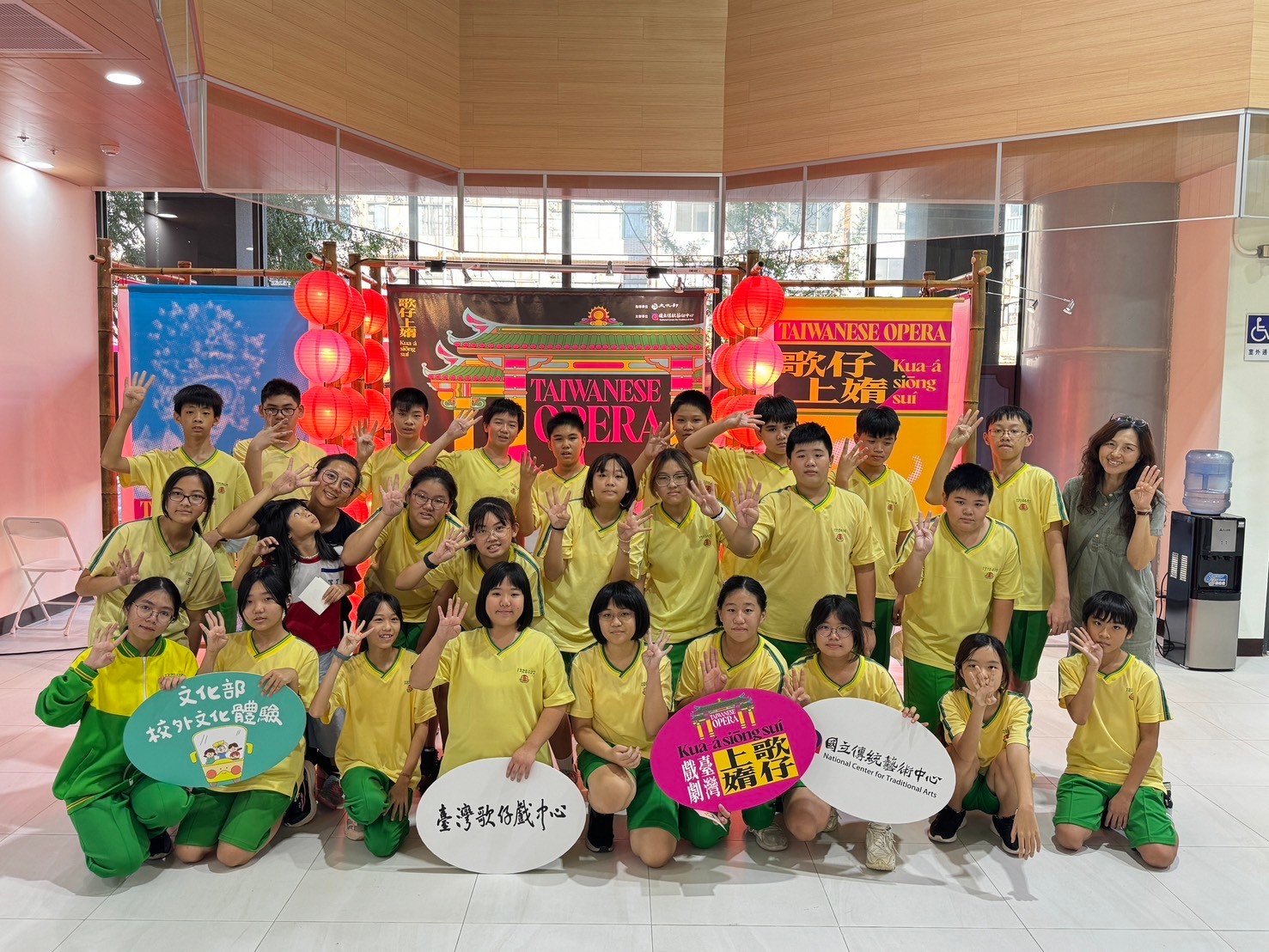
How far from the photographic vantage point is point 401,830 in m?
3.12

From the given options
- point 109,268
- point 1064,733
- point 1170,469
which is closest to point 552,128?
point 109,268

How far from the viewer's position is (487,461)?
4.20 m

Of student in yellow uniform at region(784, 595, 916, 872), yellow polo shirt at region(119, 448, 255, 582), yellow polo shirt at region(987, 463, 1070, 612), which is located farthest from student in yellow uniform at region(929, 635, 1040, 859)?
yellow polo shirt at region(119, 448, 255, 582)

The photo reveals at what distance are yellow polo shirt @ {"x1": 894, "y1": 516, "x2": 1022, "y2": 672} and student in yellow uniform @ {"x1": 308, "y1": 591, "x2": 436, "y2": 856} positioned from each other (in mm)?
2008

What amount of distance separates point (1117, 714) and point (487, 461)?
284 cm

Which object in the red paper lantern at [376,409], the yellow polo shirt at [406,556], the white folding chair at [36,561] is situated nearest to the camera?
the yellow polo shirt at [406,556]

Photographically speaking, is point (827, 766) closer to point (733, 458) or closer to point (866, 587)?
point (866, 587)

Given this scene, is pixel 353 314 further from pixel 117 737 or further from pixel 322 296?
pixel 117 737

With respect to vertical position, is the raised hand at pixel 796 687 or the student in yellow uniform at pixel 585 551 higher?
the student in yellow uniform at pixel 585 551

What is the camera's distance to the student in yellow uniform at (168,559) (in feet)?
10.9

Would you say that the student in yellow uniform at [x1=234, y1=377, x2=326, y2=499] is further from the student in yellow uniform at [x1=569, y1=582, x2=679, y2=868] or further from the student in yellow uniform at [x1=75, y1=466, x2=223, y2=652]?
the student in yellow uniform at [x1=569, y1=582, x2=679, y2=868]

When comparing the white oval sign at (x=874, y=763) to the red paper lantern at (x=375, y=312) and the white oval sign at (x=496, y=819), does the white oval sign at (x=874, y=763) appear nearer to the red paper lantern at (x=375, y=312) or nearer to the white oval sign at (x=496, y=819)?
the white oval sign at (x=496, y=819)

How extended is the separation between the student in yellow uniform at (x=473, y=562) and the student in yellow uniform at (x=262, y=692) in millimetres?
491

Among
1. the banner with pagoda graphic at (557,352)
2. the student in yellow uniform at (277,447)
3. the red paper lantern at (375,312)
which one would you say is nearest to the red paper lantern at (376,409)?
the banner with pagoda graphic at (557,352)
